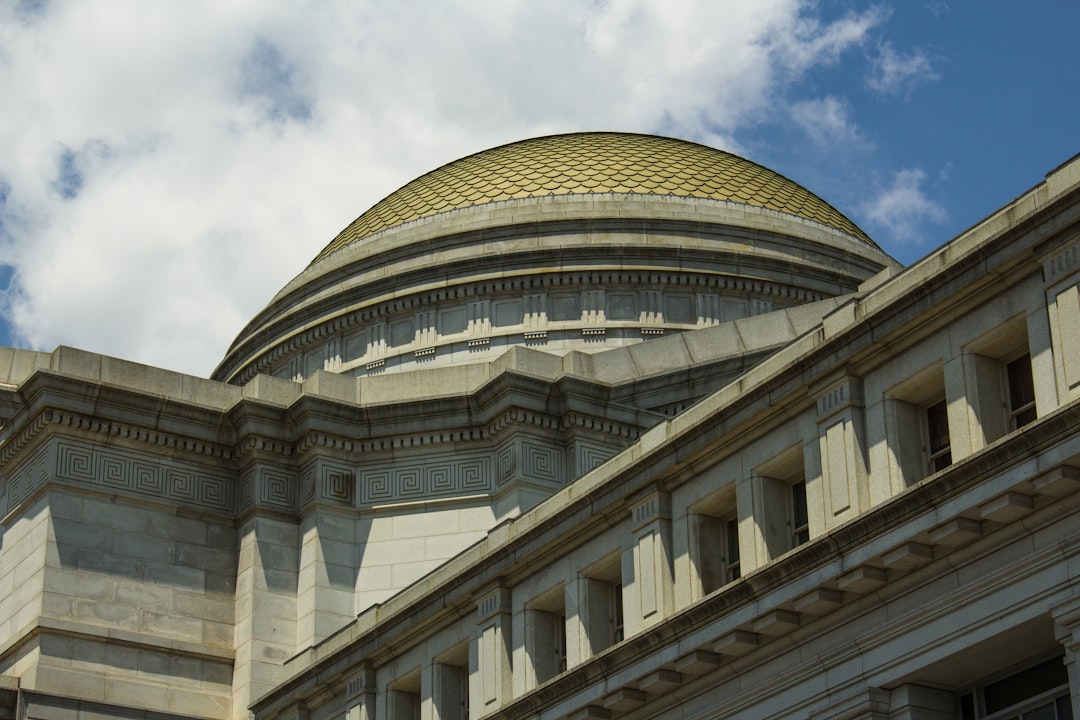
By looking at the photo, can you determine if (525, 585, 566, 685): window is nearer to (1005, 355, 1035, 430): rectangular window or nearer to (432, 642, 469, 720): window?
(432, 642, 469, 720): window

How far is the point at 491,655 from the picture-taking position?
28531 millimetres

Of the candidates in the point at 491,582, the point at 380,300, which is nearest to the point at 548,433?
the point at 491,582

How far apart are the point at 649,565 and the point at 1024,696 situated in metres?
6.32

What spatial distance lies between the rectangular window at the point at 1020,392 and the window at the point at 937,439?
0.94 meters

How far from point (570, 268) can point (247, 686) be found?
19.9 m

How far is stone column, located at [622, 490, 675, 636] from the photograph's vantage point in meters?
25.9

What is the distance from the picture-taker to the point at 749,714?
934 inches

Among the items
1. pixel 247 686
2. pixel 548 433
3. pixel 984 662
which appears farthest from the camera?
pixel 548 433

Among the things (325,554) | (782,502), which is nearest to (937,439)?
(782,502)

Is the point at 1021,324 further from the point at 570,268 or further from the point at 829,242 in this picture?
the point at 829,242

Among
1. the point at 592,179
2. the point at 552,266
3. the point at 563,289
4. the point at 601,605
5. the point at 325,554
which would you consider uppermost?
the point at 592,179

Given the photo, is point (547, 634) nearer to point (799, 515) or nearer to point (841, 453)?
point (799, 515)

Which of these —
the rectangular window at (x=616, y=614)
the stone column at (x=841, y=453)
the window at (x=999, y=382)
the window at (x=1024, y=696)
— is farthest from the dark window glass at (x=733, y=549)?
the window at (x=999, y=382)

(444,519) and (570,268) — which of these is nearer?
(444,519)
